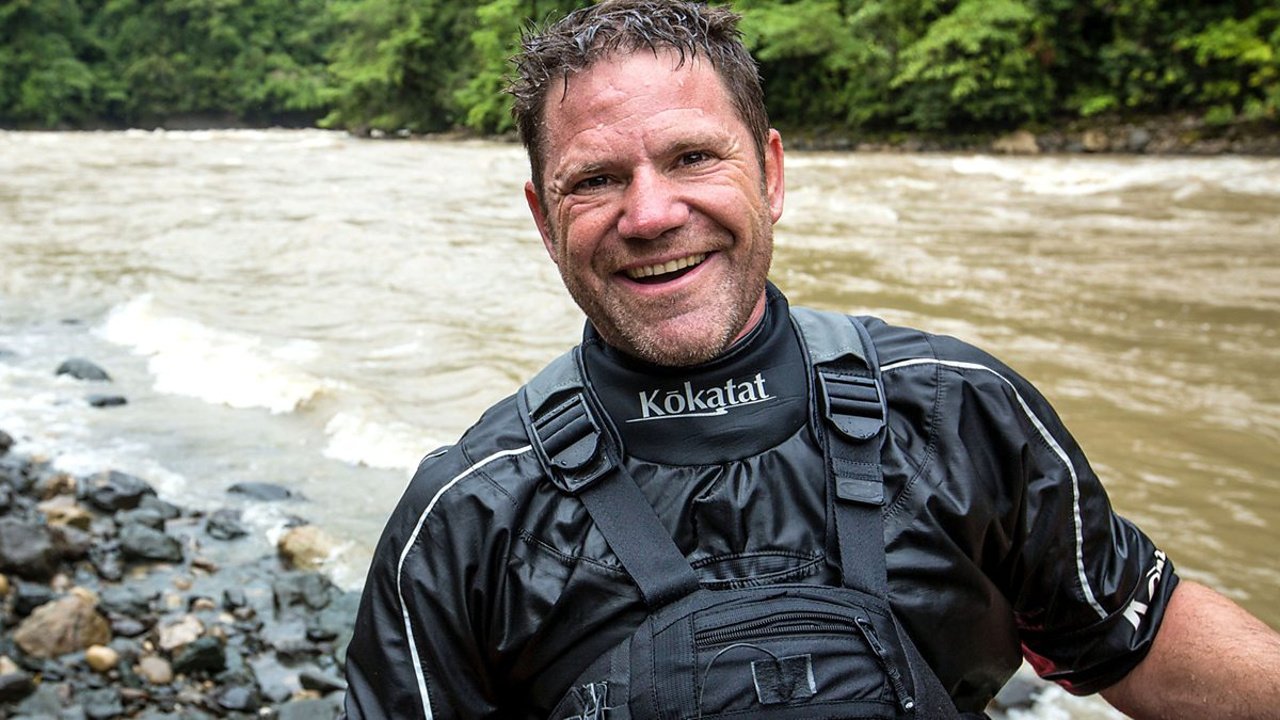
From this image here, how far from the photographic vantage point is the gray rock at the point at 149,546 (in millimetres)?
4176

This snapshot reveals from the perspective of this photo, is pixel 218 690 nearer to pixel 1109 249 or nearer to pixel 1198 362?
pixel 1198 362

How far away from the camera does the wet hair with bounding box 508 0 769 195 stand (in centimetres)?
154

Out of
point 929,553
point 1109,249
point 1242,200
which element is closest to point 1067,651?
point 929,553

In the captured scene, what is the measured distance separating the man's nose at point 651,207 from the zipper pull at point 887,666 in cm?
62

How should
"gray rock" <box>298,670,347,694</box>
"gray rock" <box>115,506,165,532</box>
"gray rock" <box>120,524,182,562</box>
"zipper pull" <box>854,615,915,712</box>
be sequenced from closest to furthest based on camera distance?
"zipper pull" <box>854,615,915,712</box> → "gray rock" <box>298,670,347,694</box> → "gray rock" <box>120,524,182,562</box> → "gray rock" <box>115,506,165,532</box>

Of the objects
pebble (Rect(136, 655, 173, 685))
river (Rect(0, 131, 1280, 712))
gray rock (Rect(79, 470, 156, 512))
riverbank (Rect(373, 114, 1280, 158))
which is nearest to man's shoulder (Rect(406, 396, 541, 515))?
pebble (Rect(136, 655, 173, 685))

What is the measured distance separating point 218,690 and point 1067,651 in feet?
8.98

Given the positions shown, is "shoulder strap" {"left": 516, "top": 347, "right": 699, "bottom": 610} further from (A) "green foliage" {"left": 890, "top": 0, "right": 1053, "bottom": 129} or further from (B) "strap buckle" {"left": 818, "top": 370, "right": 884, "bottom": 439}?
(A) "green foliage" {"left": 890, "top": 0, "right": 1053, "bottom": 129}

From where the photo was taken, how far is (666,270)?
153 centimetres

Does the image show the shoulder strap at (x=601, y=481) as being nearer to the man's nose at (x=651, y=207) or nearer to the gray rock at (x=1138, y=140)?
the man's nose at (x=651, y=207)

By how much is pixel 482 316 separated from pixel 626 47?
7.09 m

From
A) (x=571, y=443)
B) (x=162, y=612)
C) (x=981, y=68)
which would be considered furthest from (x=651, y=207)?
(x=981, y=68)

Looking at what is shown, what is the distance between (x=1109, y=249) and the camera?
9859 mm

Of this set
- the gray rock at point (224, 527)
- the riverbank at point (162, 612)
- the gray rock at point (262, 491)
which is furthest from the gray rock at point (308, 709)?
the gray rock at point (262, 491)
